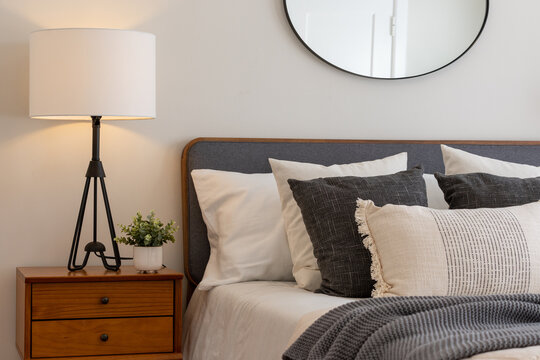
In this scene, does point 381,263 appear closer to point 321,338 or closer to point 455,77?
point 321,338

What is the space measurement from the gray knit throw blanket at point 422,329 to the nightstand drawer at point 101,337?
2.53 ft

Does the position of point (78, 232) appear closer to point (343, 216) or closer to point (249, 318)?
point (249, 318)

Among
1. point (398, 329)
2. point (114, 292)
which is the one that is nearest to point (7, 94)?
point (114, 292)

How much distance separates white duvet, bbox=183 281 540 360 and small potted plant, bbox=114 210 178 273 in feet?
0.78

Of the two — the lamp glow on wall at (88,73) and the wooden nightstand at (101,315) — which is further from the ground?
the lamp glow on wall at (88,73)

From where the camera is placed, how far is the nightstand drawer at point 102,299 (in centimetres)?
256

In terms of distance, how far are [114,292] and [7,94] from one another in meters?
0.84

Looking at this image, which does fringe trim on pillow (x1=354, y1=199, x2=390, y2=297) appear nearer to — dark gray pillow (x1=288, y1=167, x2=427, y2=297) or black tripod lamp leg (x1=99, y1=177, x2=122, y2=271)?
dark gray pillow (x1=288, y1=167, x2=427, y2=297)

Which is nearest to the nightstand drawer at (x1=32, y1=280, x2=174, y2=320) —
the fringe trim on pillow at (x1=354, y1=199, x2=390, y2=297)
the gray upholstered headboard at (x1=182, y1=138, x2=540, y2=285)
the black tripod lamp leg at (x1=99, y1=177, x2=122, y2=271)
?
the black tripod lamp leg at (x1=99, y1=177, x2=122, y2=271)

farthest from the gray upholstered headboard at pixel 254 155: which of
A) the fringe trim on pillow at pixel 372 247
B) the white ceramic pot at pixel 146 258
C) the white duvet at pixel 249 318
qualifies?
the fringe trim on pillow at pixel 372 247

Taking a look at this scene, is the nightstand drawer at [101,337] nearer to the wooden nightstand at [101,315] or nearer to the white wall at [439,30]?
the wooden nightstand at [101,315]

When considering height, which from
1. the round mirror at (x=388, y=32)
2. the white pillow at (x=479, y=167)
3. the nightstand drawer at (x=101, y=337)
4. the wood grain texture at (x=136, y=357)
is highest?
the round mirror at (x=388, y=32)

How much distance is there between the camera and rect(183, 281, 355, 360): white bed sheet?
7.38ft

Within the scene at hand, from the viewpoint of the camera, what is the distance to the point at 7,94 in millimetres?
2869
